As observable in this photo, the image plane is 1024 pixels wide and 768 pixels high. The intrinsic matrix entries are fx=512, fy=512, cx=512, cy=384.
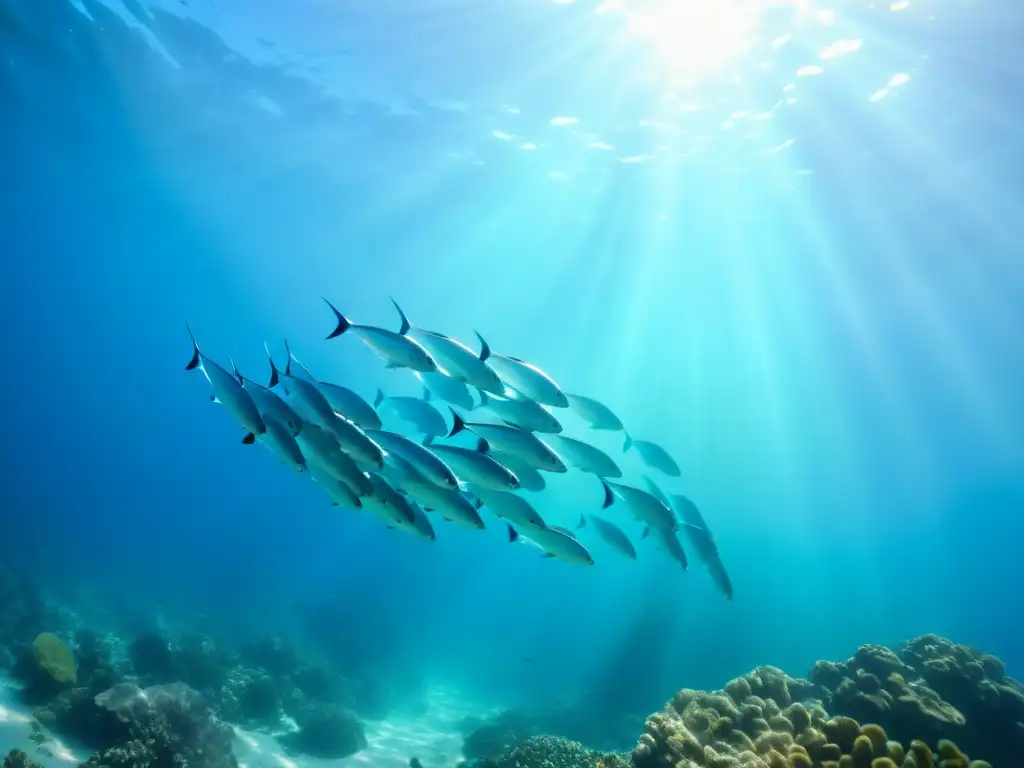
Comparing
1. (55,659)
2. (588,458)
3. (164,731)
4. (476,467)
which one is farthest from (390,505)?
(55,659)

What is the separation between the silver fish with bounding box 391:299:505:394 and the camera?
14.5 feet

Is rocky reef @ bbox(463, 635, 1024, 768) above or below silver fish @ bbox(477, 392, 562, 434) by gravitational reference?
below

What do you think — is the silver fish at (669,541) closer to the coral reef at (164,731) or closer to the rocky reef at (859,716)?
the rocky reef at (859,716)

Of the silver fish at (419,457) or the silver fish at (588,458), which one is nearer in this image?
the silver fish at (419,457)

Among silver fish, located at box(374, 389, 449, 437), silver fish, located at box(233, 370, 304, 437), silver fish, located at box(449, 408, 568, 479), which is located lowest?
silver fish, located at box(233, 370, 304, 437)

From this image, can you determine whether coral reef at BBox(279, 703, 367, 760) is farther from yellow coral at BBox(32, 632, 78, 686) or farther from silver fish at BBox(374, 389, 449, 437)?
silver fish at BBox(374, 389, 449, 437)

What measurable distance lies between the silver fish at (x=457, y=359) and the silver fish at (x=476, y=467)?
735 mm

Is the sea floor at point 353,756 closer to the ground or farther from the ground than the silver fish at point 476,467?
closer to the ground

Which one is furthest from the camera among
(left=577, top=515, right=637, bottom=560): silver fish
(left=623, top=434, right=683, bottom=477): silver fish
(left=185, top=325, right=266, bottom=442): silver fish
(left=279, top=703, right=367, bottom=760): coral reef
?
(left=279, top=703, right=367, bottom=760): coral reef

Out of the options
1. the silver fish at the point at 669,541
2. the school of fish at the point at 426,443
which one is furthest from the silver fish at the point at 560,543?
the silver fish at the point at 669,541

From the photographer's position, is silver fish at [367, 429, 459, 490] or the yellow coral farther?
the yellow coral

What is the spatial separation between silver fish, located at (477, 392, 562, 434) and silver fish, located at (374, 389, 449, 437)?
1.15 metres

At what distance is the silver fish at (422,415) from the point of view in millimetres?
6144

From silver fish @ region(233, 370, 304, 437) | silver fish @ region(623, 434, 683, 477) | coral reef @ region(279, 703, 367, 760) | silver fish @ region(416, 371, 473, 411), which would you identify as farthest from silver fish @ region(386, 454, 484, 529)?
coral reef @ region(279, 703, 367, 760)
